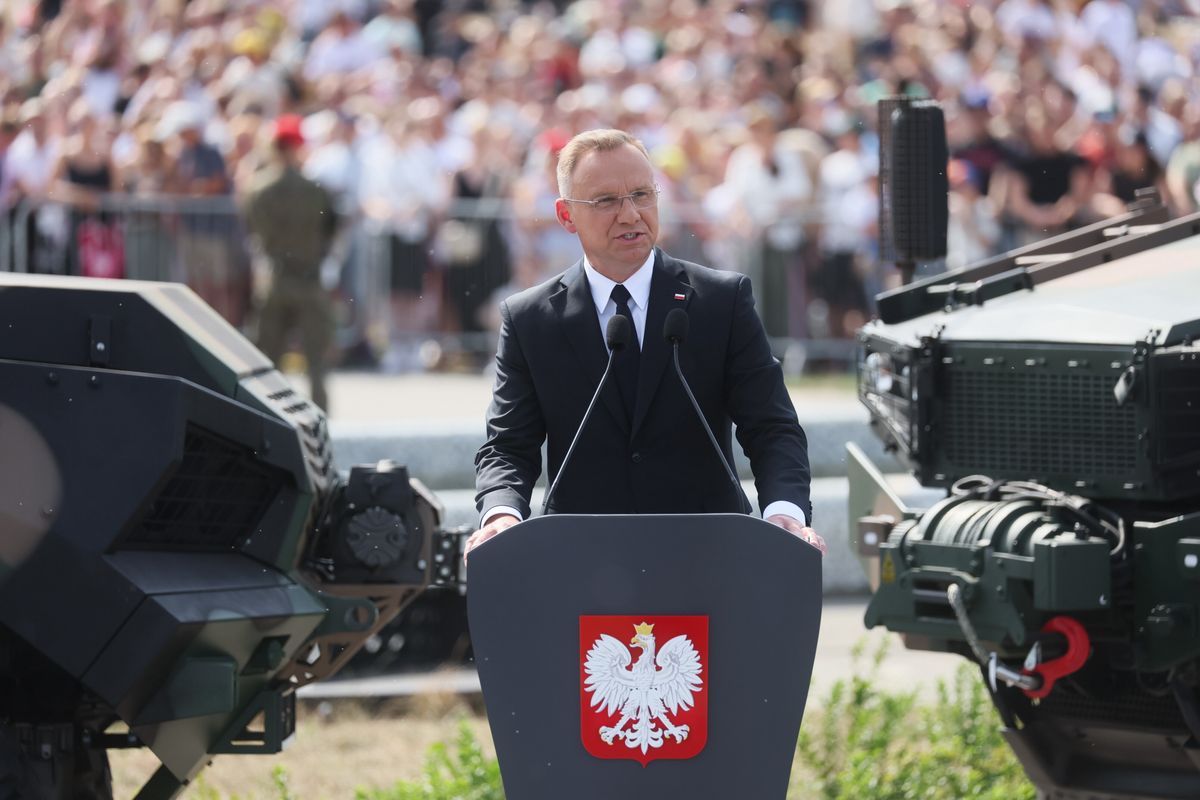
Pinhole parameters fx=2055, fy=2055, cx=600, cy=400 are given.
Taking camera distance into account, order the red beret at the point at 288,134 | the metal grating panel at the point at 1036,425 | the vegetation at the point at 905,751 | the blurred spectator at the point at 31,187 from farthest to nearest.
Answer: the blurred spectator at the point at 31,187
the red beret at the point at 288,134
the vegetation at the point at 905,751
the metal grating panel at the point at 1036,425

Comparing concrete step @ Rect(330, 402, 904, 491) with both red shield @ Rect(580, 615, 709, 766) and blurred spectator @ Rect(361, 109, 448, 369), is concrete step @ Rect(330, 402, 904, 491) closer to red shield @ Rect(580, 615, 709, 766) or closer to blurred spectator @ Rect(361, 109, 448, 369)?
blurred spectator @ Rect(361, 109, 448, 369)

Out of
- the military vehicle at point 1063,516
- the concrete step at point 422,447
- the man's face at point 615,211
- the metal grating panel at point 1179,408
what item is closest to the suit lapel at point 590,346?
the man's face at point 615,211

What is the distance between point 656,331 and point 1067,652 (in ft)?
6.41

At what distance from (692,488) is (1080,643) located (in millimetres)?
1677

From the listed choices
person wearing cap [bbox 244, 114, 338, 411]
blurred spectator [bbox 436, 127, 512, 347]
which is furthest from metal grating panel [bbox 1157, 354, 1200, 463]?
blurred spectator [bbox 436, 127, 512, 347]

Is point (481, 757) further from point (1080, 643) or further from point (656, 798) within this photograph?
point (656, 798)

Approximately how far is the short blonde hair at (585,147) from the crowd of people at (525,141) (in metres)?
9.82

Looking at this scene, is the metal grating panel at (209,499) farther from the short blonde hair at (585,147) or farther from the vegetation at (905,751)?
the vegetation at (905,751)

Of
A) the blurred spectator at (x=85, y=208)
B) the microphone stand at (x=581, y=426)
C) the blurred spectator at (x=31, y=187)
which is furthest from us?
the blurred spectator at (x=85, y=208)

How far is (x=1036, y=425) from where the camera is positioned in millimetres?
6582

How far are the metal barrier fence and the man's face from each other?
10.1m

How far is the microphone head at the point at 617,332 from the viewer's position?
14.5ft

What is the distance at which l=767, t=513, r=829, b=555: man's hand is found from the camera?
4.29m

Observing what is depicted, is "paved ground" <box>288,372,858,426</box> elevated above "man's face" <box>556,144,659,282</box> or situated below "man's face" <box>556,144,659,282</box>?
below
